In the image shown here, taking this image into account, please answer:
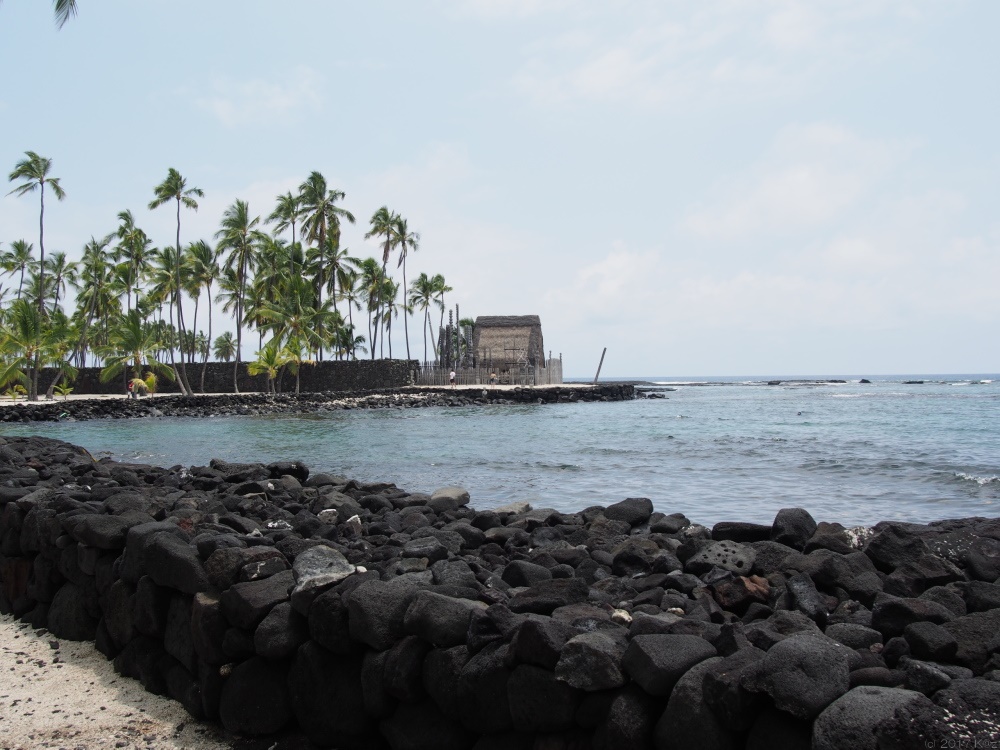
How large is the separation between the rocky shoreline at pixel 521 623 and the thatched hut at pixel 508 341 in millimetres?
45971

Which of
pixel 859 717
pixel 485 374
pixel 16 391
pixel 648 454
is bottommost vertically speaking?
pixel 648 454

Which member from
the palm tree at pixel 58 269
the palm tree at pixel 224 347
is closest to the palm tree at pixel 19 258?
the palm tree at pixel 58 269

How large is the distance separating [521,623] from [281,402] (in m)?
38.1

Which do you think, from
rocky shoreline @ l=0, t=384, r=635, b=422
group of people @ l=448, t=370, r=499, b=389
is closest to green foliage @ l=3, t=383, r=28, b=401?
rocky shoreline @ l=0, t=384, r=635, b=422

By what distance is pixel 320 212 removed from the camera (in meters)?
49.5

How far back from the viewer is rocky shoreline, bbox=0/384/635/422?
3275cm

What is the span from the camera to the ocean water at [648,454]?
35.6ft

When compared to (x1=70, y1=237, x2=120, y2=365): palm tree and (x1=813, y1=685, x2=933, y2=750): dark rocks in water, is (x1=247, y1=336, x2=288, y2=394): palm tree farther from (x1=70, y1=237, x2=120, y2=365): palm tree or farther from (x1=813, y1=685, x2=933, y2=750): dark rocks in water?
(x1=813, y1=685, x2=933, y2=750): dark rocks in water

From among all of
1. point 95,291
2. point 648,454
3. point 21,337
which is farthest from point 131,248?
point 648,454

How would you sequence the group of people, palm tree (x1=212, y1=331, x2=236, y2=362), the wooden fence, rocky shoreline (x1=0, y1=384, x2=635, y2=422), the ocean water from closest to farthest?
1. the ocean water
2. rocky shoreline (x1=0, y1=384, x2=635, y2=422)
3. the group of people
4. the wooden fence
5. palm tree (x1=212, y1=331, x2=236, y2=362)

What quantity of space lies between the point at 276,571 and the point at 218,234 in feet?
156

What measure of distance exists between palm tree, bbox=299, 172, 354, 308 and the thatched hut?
11276 millimetres

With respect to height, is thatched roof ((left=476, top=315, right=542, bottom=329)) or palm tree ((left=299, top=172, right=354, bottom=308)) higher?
palm tree ((left=299, top=172, right=354, bottom=308))

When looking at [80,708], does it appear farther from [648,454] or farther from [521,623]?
[648,454]
